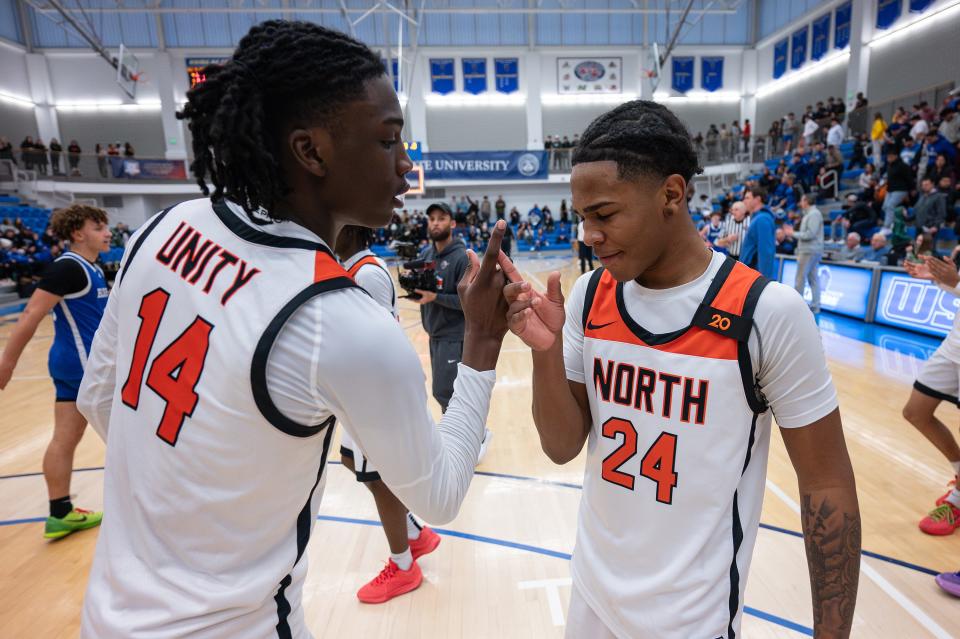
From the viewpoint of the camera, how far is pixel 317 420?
85cm

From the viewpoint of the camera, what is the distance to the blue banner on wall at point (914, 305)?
6137mm

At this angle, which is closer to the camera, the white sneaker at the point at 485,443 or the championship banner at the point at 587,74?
the white sneaker at the point at 485,443

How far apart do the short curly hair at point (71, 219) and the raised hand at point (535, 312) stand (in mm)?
3132

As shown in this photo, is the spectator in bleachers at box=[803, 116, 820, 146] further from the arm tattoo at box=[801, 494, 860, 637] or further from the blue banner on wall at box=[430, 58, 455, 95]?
the arm tattoo at box=[801, 494, 860, 637]

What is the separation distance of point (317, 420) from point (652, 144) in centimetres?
91

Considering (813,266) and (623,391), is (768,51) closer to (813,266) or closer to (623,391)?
(813,266)

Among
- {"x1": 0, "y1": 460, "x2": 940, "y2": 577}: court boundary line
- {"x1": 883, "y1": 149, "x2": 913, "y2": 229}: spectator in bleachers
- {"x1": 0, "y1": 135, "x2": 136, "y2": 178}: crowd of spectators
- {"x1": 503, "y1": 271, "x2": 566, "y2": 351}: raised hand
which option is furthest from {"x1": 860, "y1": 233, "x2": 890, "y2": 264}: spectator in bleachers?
{"x1": 0, "y1": 135, "x2": 136, "y2": 178}: crowd of spectators

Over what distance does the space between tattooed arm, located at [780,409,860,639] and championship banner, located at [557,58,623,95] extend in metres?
25.0

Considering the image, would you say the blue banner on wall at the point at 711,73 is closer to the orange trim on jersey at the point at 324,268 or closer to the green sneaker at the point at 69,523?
the green sneaker at the point at 69,523

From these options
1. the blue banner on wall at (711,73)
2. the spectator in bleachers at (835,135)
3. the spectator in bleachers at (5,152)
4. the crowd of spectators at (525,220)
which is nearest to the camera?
the spectator in bleachers at (835,135)

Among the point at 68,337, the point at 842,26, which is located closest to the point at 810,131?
the point at 842,26

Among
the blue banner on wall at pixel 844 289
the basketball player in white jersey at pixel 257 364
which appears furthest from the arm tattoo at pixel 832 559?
the blue banner on wall at pixel 844 289

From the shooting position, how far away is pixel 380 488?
2469mm

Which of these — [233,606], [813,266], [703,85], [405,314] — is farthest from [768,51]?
[233,606]
